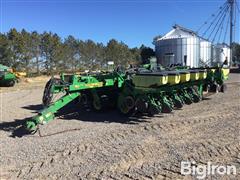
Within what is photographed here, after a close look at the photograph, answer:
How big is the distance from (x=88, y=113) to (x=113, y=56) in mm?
29342

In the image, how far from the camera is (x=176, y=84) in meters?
8.81

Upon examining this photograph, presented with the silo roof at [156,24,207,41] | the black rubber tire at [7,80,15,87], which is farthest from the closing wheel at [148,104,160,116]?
the silo roof at [156,24,207,41]

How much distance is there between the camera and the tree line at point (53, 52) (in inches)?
1098

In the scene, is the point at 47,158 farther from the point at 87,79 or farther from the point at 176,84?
the point at 176,84

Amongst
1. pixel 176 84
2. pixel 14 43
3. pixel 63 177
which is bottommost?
pixel 63 177

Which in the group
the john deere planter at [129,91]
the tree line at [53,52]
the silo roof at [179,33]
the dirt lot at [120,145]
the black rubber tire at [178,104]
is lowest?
the dirt lot at [120,145]

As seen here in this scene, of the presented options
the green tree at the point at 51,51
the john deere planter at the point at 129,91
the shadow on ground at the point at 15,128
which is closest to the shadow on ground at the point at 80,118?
the shadow on ground at the point at 15,128

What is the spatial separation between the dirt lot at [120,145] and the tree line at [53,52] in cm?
1602

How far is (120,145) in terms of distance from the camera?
245 inches

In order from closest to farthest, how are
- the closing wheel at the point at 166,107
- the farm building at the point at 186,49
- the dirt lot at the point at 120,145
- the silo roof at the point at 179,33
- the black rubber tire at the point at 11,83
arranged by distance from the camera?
the dirt lot at the point at 120,145 < the closing wheel at the point at 166,107 < the black rubber tire at the point at 11,83 < the farm building at the point at 186,49 < the silo roof at the point at 179,33

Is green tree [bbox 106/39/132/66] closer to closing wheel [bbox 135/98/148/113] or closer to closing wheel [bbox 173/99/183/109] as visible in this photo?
closing wheel [bbox 173/99/183/109]

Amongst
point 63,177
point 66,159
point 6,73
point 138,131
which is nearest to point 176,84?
point 138,131

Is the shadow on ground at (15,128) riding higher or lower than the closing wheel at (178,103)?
lower

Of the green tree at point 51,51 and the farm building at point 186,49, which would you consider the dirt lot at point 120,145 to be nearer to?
the green tree at point 51,51
